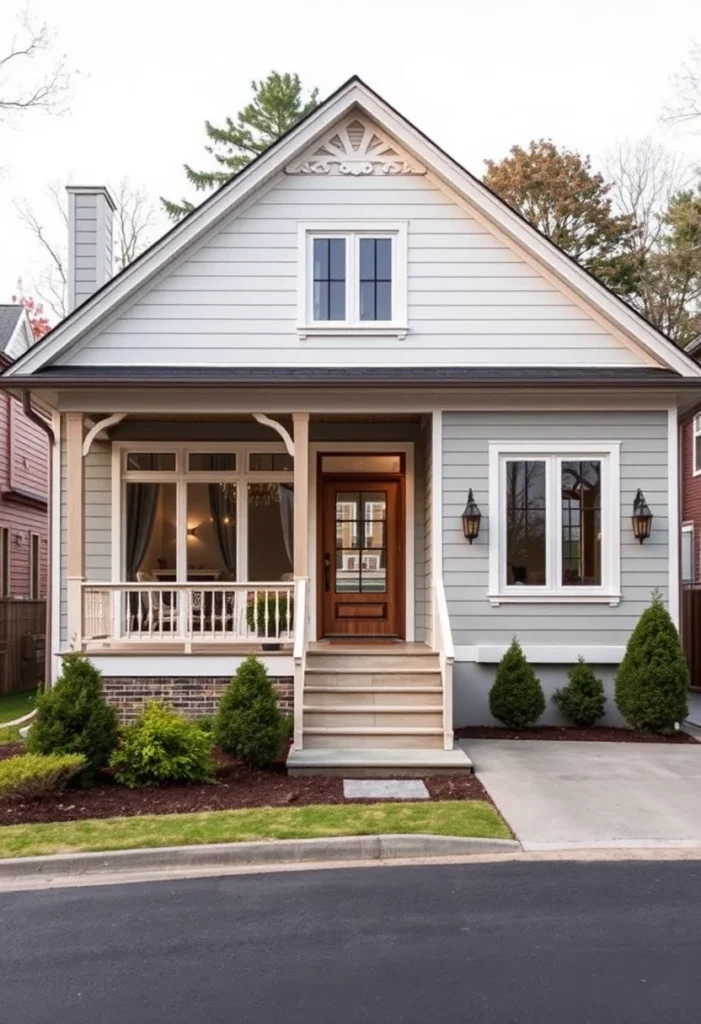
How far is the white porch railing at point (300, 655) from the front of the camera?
351 inches

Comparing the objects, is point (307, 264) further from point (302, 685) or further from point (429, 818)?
point (429, 818)

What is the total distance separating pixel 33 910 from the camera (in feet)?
17.1

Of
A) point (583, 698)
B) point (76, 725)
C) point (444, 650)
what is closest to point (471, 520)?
point (444, 650)

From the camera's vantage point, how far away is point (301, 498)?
10391mm

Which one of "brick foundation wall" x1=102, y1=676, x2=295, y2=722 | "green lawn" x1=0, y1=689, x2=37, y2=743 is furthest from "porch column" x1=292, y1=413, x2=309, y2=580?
"green lawn" x1=0, y1=689, x2=37, y2=743

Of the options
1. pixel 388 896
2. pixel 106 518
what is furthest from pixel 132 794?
pixel 106 518

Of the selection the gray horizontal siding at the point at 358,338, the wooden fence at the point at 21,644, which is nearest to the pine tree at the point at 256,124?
the wooden fence at the point at 21,644

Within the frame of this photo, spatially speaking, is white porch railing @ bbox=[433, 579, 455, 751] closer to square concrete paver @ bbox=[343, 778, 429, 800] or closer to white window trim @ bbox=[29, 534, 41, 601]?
square concrete paver @ bbox=[343, 778, 429, 800]

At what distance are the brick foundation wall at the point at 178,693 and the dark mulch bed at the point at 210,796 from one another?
1.72 meters

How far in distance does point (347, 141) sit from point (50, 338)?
13.9 ft

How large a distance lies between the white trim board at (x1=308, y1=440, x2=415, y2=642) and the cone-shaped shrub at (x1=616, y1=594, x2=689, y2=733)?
9.22 ft

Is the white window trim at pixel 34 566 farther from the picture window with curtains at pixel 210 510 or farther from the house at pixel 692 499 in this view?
the house at pixel 692 499

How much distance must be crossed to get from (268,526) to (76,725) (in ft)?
15.9

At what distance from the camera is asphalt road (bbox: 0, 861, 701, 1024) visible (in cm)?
391
